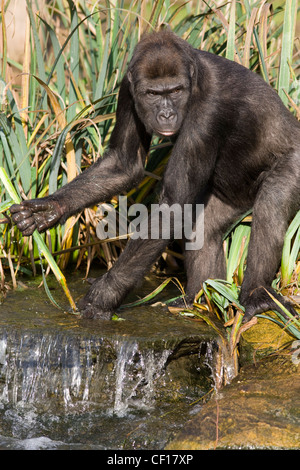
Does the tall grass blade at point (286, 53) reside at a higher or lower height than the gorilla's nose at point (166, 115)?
higher

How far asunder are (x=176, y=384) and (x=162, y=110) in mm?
1940

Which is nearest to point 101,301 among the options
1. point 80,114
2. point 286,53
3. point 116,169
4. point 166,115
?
point 116,169

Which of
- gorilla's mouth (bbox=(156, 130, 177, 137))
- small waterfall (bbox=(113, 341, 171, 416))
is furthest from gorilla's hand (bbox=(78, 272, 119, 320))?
gorilla's mouth (bbox=(156, 130, 177, 137))

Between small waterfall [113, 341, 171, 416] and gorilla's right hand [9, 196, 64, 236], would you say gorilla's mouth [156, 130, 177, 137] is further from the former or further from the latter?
small waterfall [113, 341, 171, 416]

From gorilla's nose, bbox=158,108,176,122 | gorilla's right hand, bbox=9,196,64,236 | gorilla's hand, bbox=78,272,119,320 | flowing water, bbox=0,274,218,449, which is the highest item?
gorilla's nose, bbox=158,108,176,122

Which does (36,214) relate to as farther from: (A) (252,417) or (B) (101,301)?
(A) (252,417)

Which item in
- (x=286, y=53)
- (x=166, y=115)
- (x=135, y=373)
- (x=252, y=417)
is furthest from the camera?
(x=286, y=53)

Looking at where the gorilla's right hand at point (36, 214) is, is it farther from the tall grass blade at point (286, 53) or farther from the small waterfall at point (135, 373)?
the tall grass blade at point (286, 53)

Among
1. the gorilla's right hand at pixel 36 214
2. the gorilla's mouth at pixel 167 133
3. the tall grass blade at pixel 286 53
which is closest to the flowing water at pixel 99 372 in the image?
the gorilla's right hand at pixel 36 214

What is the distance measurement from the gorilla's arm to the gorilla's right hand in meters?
0.04

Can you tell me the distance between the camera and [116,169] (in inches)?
209

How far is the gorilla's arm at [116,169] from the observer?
498cm

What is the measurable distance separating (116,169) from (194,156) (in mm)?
834

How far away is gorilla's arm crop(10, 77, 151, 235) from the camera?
4.98 meters
